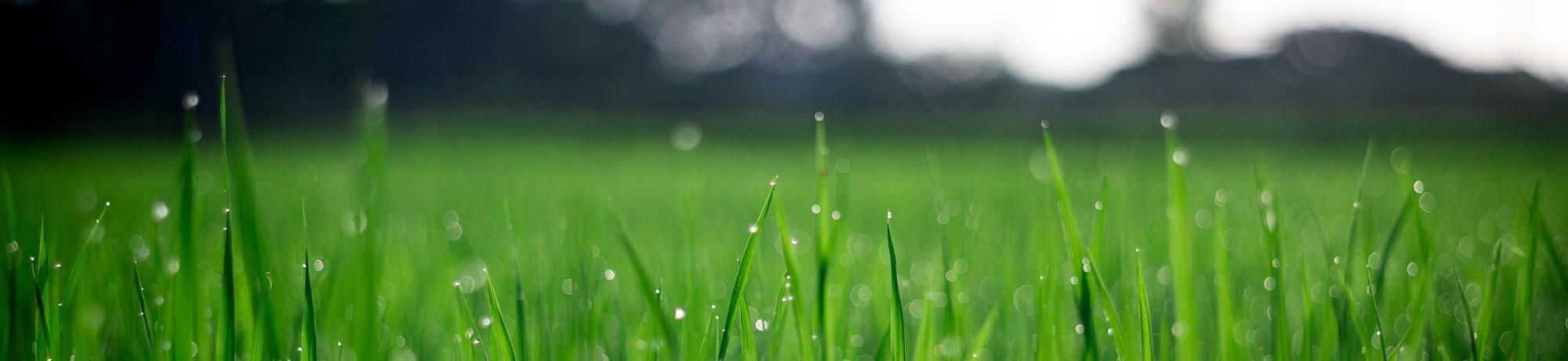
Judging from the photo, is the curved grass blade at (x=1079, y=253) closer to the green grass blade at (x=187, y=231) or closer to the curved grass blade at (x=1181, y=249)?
the curved grass blade at (x=1181, y=249)

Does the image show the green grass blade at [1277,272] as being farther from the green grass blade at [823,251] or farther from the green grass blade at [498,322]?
the green grass blade at [498,322]

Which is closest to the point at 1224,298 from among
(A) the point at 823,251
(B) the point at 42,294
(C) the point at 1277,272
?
(C) the point at 1277,272

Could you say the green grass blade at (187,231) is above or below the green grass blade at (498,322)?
above

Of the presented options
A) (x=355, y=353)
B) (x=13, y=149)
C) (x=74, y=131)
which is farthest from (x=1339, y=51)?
(x=74, y=131)

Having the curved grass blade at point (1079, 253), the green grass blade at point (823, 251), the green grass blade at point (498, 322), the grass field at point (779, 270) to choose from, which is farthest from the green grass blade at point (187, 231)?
the curved grass blade at point (1079, 253)

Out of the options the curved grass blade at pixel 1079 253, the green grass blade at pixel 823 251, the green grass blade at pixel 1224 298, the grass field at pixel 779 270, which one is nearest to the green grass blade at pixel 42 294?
the grass field at pixel 779 270

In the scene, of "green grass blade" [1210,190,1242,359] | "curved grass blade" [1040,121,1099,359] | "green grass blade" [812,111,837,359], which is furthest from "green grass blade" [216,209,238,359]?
"green grass blade" [1210,190,1242,359]

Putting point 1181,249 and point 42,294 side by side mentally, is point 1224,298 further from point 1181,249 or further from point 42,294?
point 42,294

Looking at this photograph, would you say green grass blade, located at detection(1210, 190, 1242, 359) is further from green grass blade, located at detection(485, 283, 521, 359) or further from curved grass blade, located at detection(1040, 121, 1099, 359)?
green grass blade, located at detection(485, 283, 521, 359)

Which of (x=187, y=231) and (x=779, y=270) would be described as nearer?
(x=187, y=231)
